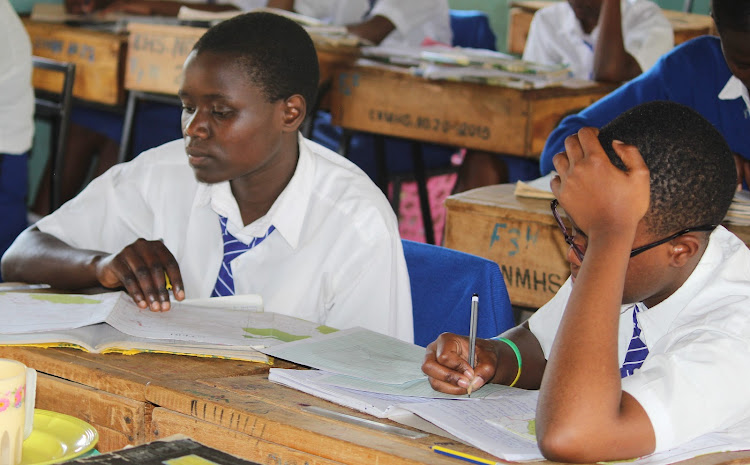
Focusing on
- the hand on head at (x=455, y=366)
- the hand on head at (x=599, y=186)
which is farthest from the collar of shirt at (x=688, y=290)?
the hand on head at (x=455, y=366)

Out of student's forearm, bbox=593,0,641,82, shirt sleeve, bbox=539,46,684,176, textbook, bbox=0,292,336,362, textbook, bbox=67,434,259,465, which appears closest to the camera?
textbook, bbox=67,434,259,465

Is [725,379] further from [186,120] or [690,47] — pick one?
[690,47]


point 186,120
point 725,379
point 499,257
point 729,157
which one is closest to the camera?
point 725,379

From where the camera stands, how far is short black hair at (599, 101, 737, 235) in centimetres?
116

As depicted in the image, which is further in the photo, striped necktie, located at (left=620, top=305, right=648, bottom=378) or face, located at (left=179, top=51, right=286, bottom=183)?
face, located at (left=179, top=51, right=286, bottom=183)

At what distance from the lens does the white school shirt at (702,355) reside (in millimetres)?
1059

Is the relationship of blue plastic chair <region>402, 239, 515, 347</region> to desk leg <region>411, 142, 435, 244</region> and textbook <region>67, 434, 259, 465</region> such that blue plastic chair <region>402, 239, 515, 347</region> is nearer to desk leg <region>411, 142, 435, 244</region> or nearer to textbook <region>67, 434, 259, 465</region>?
textbook <region>67, 434, 259, 465</region>

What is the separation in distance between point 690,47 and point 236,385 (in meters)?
1.85

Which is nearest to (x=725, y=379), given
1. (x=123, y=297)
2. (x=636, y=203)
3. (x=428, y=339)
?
(x=636, y=203)

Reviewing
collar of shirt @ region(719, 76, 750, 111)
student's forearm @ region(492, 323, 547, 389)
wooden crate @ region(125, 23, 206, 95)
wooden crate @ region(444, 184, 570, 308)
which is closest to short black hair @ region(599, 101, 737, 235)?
student's forearm @ region(492, 323, 547, 389)

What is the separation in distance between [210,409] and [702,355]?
0.56m

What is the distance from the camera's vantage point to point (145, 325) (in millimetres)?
1380

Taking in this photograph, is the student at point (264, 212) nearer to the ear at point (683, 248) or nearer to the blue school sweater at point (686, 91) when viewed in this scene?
the ear at point (683, 248)

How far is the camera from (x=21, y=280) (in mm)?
1823
